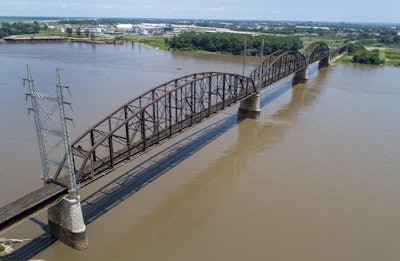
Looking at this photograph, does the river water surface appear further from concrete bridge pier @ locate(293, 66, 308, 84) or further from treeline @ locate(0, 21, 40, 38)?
treeline @ locate(0, 21, 40, 38)

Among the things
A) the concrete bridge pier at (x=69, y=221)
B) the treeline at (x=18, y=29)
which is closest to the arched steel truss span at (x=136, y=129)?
the concrete bridge pier at (x=69, y=221)

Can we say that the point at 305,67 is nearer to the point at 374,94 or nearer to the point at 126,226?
the point at 374,94

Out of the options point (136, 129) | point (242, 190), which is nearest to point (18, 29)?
point (136, 129)

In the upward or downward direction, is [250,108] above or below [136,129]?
below

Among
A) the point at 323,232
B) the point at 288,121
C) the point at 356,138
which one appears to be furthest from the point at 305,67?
the point at 323,232

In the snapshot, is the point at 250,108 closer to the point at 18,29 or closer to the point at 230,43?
the point at 230,43

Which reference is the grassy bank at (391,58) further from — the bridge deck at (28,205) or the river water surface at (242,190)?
the bridge deck at (28,205)
